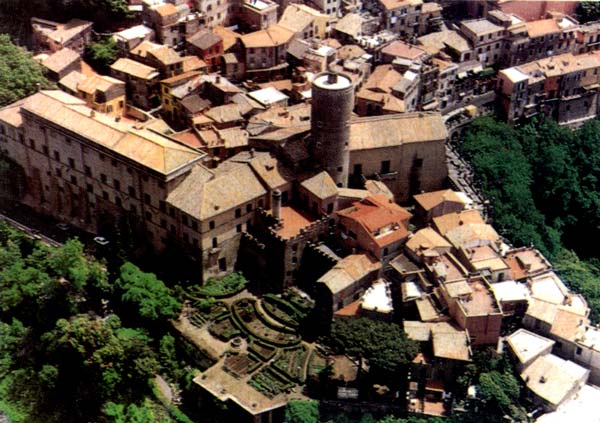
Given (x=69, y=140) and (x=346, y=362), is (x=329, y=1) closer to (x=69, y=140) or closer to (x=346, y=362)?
(x=69, y=140)

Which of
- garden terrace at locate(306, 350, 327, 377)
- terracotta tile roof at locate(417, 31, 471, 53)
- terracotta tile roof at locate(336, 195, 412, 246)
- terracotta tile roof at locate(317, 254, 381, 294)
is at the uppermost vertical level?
terracotta tile roof at locate(417, 31, 471, 53)

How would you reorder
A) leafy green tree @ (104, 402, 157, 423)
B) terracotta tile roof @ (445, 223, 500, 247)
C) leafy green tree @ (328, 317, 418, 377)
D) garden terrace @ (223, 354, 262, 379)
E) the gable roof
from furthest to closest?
terracotta tile roof @ (445, 223, 500, 247), the gable roof, garden terrace @ (223, 354, 262, 379), leafy green tree @ (104, 402, 157, 423), leafy green tree @ (328, 317, 418, 377)

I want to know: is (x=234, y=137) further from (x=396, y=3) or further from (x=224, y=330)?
(x=396, y=3)

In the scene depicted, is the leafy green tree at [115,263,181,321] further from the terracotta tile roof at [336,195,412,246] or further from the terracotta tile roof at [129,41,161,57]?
the terracotta tile roof at [129,41,161,57]

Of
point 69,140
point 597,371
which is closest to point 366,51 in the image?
point 69,140

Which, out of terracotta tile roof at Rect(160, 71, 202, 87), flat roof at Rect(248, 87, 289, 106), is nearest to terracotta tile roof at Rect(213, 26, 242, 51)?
terracotta tile roof at Rect(160, 71, 202, 87)

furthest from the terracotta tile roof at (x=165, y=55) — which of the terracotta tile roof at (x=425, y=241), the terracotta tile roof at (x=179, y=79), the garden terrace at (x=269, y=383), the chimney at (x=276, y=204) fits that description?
the garden terrace at (x=269, y=383)

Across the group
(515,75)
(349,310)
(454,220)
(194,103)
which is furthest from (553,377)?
(515,75)

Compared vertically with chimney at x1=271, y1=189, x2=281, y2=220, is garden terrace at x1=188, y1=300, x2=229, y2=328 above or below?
below
